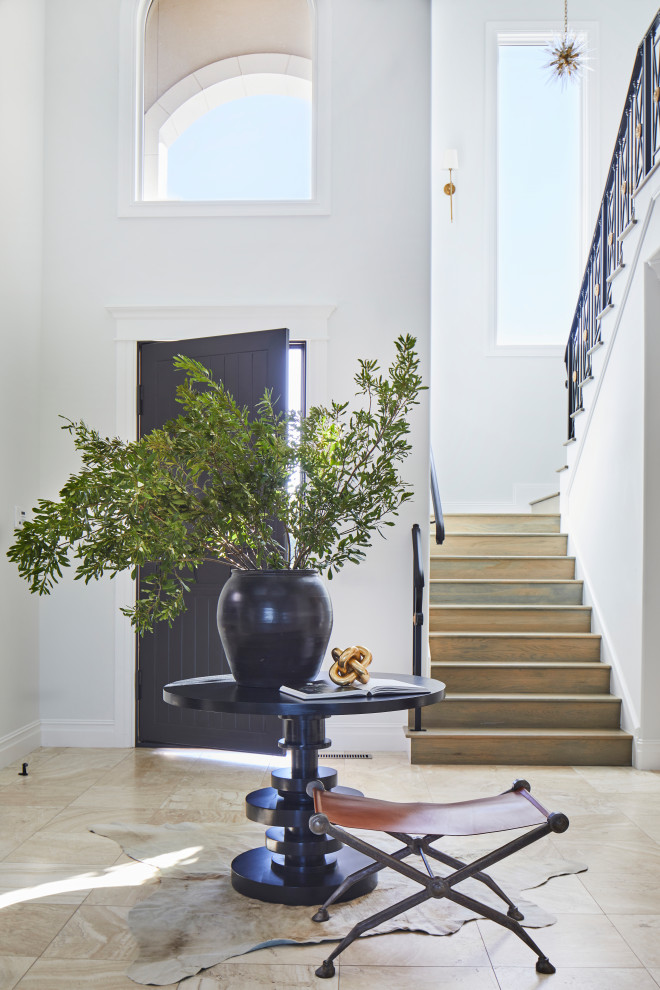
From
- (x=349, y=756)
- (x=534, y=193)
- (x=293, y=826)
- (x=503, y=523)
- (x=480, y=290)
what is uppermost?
(x=534, y=193)

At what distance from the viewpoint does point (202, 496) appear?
9.22ft

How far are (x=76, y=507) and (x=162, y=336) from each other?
2.73 meters

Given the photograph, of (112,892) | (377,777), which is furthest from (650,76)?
(112,892)

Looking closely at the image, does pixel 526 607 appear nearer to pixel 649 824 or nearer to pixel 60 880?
pixel 649 824

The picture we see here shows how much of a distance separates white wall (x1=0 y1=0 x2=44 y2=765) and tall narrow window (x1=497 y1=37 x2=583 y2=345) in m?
4.36

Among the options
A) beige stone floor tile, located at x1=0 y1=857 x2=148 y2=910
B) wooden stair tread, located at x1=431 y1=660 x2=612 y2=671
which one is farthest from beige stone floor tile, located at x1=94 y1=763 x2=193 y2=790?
wooden stair tread, located at x1=431 y1=660 x2=612 y2=671

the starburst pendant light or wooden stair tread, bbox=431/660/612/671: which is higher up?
the starburst pendant light

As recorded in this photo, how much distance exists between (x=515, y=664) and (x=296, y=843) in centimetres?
273

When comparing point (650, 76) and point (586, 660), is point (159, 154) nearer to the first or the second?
point (650, 76)

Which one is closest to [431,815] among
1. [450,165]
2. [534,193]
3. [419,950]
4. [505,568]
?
[419,950]

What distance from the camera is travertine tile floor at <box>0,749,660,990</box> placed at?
233 centimetres

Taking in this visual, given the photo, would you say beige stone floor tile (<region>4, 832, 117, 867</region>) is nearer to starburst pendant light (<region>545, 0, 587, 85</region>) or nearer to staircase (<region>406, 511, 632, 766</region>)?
staircase (<region>406, 511, 632, 766</region>)

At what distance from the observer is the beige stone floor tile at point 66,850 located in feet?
10.5

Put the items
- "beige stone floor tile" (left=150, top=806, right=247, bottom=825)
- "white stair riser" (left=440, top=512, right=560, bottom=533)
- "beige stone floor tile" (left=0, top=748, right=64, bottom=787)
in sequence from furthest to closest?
1. "white stair riser" (left=440, top=512, right=560, bottom=533)
2. "beige stone floor tile" (left=0, top=748, right=64, bottom=787)
3. "beige stone floor tile" (left=150, top=806, right=247, bottom=825)
